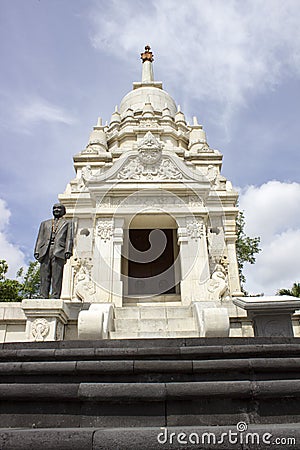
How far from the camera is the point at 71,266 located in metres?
14.9

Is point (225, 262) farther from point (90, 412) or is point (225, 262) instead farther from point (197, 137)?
point (90, 412)

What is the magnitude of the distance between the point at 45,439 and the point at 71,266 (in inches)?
469

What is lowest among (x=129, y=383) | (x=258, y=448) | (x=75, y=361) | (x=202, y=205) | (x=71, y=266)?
(x=258, y=448)

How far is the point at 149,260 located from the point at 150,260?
72mm

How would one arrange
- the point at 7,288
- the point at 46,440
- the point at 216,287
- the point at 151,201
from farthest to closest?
the point at 7,288, the point at 151,201, the point at 216,287, the point at 46,440

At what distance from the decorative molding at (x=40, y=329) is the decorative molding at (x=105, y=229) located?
21.4 ft

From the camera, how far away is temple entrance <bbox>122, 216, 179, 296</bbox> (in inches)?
692

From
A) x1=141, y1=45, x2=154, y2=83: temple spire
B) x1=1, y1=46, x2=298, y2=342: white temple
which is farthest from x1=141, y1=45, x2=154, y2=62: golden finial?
x1=1, y1=46, x2=298, y2=342: white temple

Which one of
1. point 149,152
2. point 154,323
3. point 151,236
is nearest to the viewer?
point 154,323

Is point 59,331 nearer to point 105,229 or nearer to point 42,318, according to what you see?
point 42,318

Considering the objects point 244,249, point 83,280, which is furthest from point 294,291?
point 83,280

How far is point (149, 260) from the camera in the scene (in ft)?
60.8

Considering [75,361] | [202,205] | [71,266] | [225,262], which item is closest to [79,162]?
[71,266]

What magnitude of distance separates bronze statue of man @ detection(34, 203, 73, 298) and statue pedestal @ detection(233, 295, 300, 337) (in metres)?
4.37
